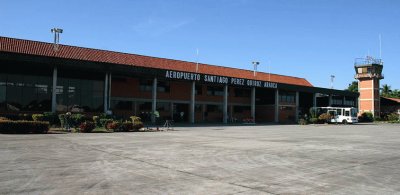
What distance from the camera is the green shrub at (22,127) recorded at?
24.1 m

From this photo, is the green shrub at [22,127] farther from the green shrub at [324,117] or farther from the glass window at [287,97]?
the green shrub at [324,117]

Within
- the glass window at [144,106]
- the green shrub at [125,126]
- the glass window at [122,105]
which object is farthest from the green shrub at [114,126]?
the glass window at [144,106]

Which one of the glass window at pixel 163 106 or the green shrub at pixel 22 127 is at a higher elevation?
the glass window at pixel 163 106

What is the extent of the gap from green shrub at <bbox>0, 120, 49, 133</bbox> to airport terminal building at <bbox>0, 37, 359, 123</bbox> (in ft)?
35.3

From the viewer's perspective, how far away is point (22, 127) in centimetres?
2467

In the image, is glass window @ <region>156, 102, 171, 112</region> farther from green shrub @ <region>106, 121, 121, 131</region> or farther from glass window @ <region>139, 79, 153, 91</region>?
green shrub @ <region>106, 121, 121, 131</region>

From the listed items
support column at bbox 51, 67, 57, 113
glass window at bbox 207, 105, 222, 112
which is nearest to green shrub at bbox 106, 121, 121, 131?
support column at bbox 51, 67, 57, 113

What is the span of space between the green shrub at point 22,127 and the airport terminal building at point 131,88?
10.8 m

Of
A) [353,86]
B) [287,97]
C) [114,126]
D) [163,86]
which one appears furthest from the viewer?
[353,86]

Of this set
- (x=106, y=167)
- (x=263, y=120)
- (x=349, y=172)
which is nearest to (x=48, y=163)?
(x=106, y=167)

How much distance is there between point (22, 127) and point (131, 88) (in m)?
22.8

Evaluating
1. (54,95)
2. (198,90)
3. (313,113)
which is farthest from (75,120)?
(313,113)

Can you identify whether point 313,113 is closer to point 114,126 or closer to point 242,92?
point 242,92

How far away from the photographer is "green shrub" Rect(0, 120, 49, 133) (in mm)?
24125
